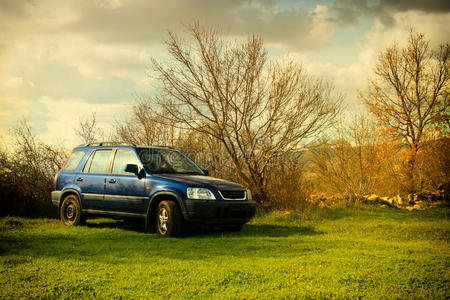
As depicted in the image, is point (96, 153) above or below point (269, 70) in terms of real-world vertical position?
below

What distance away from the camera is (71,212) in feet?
36.6

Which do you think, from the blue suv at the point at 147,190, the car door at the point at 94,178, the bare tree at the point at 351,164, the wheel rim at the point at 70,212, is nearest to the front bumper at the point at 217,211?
the blue suv at the point at 147,190

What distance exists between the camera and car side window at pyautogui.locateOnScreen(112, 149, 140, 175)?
10094 millimetres

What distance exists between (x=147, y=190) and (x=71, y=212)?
2981 millimetres

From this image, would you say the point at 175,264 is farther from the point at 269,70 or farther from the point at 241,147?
the point at 269,70

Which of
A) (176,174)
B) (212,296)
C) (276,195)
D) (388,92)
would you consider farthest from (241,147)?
(388,92)

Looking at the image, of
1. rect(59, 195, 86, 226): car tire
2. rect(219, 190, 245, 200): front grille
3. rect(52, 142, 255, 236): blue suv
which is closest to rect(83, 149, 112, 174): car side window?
rect(52, 142, 255, 236): blue suv

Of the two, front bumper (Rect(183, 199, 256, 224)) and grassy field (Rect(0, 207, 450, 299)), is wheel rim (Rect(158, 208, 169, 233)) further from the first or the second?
front bumper (Rect(183, 199, 256, 224))

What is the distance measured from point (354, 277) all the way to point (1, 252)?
5.92 m

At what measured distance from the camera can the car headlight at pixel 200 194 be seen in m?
9.00

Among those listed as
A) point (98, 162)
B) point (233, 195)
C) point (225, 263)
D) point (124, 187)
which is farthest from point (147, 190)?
point (225, 263)

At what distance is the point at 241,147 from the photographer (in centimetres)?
1451

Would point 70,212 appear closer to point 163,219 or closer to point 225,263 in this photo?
Result: point 163,219

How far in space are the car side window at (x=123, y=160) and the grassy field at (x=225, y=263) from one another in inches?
59.1
